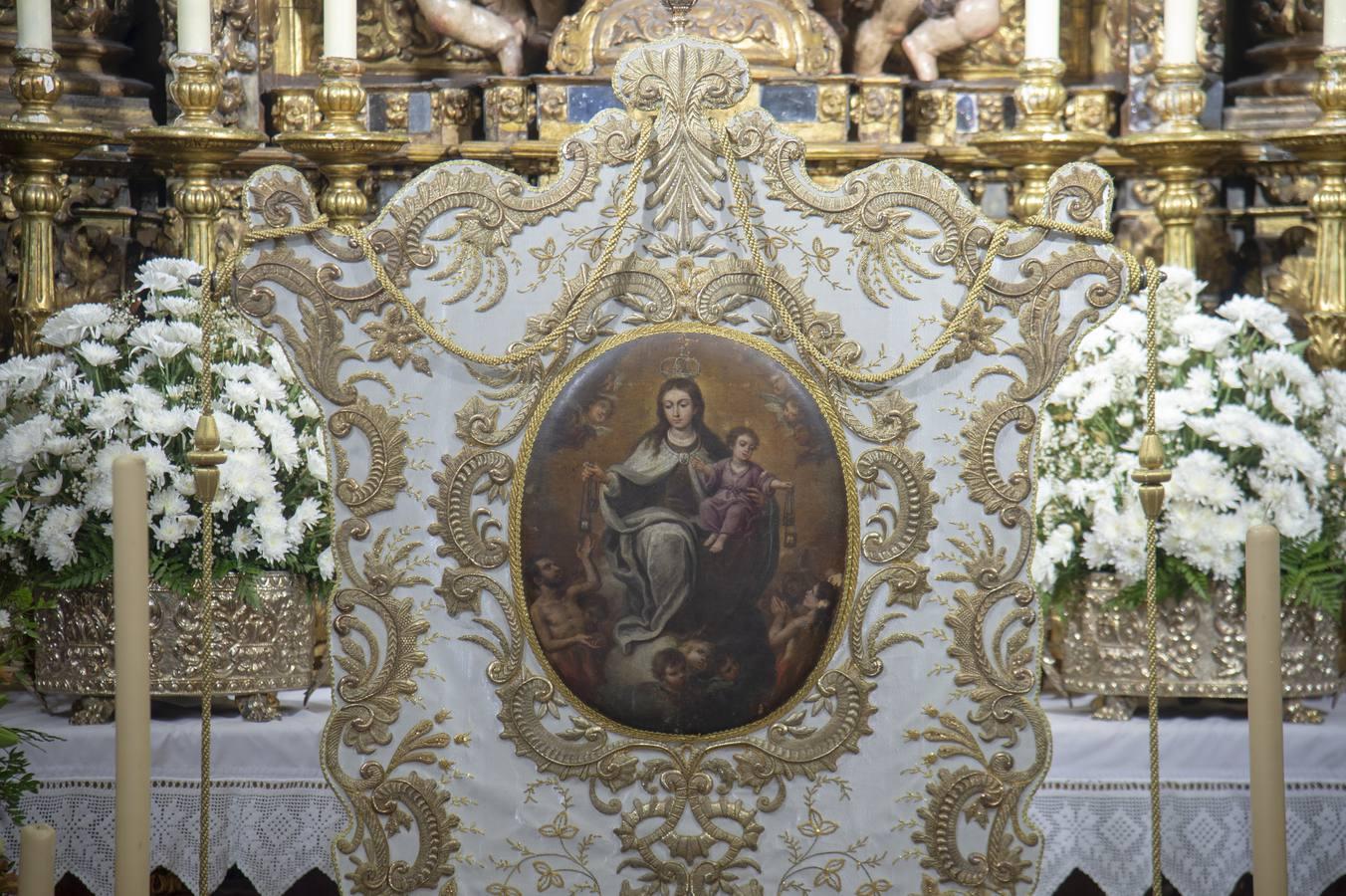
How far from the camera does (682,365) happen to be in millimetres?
2279

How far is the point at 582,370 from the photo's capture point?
2287 mm

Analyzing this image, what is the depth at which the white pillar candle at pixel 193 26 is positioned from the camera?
3.04 m

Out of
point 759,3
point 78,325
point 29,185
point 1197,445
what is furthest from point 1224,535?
point 29,185

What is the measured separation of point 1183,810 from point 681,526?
36.7 inches

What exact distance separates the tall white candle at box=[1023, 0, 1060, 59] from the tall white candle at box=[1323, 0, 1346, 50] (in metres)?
0.50

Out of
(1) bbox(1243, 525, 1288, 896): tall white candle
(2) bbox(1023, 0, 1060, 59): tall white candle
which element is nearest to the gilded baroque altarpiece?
(1) bbox(1243, 525, 1288, 896): tall white candle

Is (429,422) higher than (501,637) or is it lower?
higher

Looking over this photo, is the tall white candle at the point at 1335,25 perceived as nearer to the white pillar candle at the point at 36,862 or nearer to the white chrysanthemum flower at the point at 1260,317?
the white chrysanthemum flower at the point at 1260,317

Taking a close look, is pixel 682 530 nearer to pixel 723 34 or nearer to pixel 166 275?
pixel 166 275

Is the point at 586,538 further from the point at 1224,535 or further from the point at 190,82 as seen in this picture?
the point at 190,82

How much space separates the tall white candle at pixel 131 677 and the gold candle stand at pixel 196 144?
1614 mm

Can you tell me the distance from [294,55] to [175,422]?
1.27 m

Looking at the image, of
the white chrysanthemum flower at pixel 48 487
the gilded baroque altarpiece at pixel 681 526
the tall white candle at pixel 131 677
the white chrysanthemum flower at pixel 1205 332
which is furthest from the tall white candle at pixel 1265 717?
the white chrysanthemum flower at pixel 48 487

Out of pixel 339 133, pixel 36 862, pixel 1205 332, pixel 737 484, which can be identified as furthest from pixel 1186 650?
pixel 36 862
